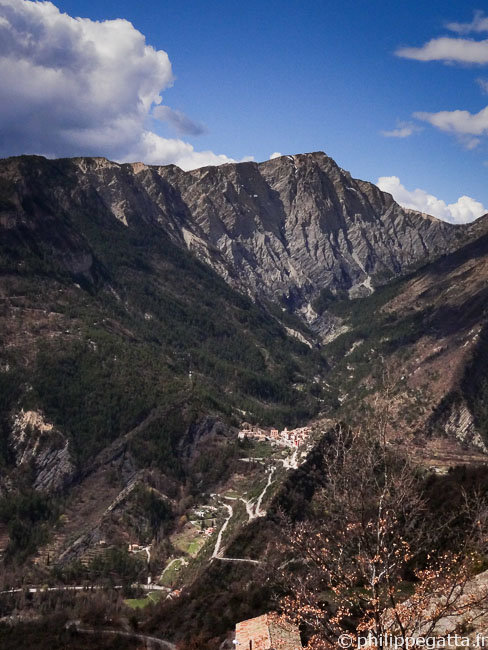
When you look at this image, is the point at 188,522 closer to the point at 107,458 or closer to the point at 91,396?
the point at 107,458

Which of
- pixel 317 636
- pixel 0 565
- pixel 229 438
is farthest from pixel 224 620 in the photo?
pixel 229 438

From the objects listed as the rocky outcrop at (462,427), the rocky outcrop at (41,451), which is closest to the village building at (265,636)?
the rocky outcrop at (41,451)

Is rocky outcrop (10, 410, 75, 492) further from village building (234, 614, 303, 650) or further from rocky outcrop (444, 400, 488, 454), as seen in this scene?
village building (234, 614, 303, 650)

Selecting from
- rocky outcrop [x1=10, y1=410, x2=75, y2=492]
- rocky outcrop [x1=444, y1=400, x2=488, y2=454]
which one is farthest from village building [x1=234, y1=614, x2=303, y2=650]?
rocky outcrop [x1=444, y1=400, x2=488, y2=454]

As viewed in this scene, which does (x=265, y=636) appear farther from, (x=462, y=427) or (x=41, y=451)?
(x=462, y=427)

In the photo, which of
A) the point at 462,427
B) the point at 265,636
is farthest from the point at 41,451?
the point at 265,636

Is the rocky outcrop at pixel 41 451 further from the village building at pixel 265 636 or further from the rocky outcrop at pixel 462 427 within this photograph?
the village building at pixel 265 636
